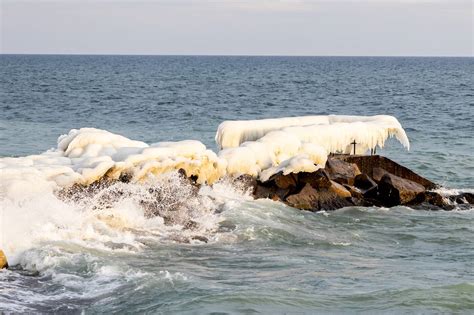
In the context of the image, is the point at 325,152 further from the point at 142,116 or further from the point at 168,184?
the point at 142,116

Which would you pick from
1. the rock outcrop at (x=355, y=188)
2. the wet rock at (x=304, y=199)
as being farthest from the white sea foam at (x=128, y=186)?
the wet rock at (x=304, y=199)

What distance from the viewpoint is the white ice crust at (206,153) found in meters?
21.4

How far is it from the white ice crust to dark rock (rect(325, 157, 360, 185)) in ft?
1.42

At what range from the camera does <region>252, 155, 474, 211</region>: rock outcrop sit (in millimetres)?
24312

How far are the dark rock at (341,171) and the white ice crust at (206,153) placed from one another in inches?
17.1

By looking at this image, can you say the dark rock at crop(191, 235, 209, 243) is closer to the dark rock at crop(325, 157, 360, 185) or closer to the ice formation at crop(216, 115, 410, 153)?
the dark rock at crop(325, 157, 360, 185)

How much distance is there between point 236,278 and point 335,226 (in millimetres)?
6205

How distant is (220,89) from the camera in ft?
282

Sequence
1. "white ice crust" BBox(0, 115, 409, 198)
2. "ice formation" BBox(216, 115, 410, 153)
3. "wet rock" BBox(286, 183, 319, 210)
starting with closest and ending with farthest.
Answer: "white ice crust" BBox(0, 115, 409, 198) → "wet rock" BBox(286, 183, 319, 210) → "ice formation" BBox(216, 115, 410, 153)

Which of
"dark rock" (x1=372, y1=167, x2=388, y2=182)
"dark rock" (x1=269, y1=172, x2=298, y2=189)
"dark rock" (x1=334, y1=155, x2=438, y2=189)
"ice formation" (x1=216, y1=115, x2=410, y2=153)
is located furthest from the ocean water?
"ice formation" (x1=216, y1=115, x2=410, y2=153)

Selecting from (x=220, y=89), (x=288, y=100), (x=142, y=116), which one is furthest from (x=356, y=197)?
(x=220, y=89)

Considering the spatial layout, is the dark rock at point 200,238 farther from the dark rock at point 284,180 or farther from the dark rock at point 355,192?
the dark rock at point 355,192

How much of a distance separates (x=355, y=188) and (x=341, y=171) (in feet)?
2.32

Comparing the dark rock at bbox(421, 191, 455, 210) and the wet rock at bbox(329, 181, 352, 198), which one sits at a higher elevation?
the wet rock at bbox(329, 181, 352, 198)
